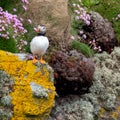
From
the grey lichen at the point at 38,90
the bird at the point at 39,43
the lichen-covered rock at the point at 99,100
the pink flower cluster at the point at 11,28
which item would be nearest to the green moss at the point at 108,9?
the lichen-covered rock at the point at 99,100

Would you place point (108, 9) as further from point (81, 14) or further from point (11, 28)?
point (11, 28)

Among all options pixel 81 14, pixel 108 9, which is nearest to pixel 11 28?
pixel 81 14

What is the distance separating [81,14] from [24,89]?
4.10 metres

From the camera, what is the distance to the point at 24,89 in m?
6.41

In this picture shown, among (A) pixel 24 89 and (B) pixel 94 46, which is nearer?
(A) pixel 24 89

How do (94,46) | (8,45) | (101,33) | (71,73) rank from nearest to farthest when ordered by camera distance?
(71,73) < (8,45) < (94,46) < (101,33)

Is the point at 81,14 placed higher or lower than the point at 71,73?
higher

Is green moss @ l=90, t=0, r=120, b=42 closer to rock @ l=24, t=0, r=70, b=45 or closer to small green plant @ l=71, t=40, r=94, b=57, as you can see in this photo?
small green plant @ l=71, t=40, r=94, b=57

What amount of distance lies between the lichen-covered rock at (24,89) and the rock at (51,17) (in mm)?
2181

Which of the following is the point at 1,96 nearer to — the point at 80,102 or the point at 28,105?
the point at 28,105

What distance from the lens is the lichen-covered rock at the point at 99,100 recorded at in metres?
7.64

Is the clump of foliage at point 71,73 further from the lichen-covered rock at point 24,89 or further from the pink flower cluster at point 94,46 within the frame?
the pink flower cluster at point 94,46

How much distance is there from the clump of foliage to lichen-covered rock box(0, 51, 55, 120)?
90cm

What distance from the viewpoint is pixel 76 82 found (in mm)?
7594
